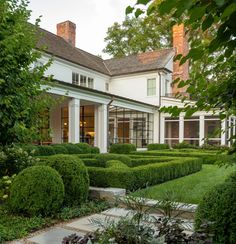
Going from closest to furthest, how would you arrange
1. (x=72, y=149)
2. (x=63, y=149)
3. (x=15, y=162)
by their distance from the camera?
(x=15, y=162), (x=63, y=149), (x=72, y=149)

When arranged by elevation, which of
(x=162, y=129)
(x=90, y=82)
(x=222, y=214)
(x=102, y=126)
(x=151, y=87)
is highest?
(x=90, y=82)

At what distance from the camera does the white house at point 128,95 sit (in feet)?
69.9

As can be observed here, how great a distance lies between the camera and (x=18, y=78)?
4934 mm

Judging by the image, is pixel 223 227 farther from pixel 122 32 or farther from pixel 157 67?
pixel 122 32

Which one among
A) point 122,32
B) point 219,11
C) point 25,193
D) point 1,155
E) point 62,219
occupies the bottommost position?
point 62,219

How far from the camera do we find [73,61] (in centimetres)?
2084

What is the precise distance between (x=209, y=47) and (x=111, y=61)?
91.4 ft

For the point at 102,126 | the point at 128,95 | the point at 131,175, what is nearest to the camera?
the point at 131,175

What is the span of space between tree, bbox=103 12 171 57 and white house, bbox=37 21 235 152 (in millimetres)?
7962

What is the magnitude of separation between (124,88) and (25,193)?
70.6ft

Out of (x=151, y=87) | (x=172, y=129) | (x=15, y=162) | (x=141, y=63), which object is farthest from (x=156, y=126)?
(x=15, y=162)

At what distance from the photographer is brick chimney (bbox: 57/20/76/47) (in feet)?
80.0

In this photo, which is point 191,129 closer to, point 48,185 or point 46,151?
point 46,151

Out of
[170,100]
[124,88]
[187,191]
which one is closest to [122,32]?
[124,88]
